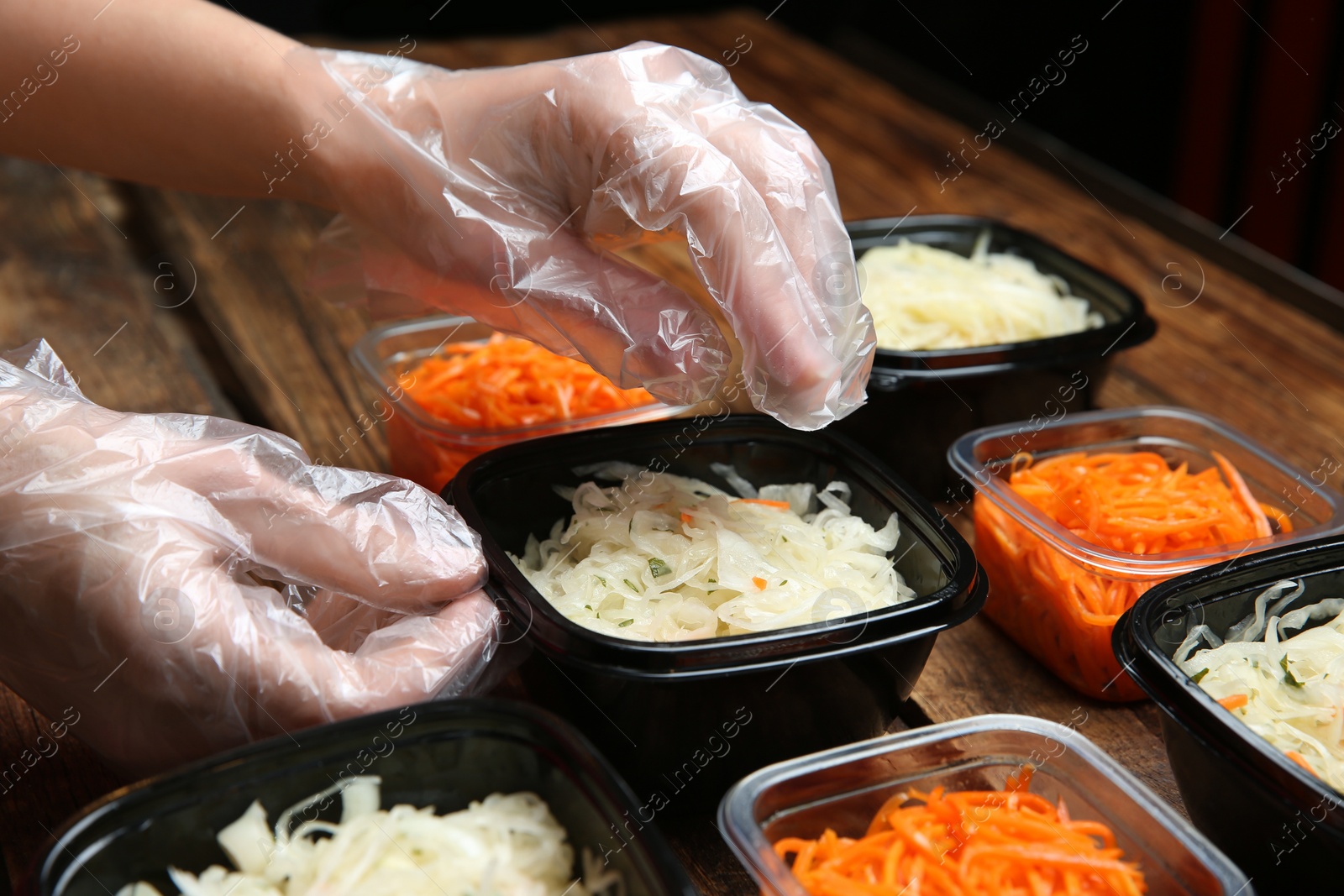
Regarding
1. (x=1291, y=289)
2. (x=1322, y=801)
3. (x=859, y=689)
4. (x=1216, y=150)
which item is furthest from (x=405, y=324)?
(x=1216, y=150)

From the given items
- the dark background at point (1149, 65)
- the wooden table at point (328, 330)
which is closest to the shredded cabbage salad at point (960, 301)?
the wooden table at point (328, 330)

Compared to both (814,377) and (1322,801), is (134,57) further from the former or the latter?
(1322,801)

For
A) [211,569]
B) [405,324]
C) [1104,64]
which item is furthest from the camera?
[1104,64]

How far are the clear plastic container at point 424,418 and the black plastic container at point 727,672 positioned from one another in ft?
0.55

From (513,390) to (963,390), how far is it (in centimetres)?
67

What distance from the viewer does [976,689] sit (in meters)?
1.41

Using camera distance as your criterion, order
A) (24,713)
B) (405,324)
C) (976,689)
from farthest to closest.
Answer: (405,324) → (976,689) → (24,713)

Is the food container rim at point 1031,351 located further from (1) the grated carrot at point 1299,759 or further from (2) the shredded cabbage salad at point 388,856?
(2) the shredded cabbage salad at point 388,856

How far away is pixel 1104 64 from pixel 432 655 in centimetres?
369

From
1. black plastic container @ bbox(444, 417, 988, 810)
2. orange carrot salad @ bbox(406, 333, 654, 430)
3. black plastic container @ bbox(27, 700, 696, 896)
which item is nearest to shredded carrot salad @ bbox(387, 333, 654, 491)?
orange carrot salad @ bbox(406, 333, 654, 430)

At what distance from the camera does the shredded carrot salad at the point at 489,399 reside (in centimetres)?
161

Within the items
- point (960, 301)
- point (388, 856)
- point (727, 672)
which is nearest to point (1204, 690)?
point (727, 672)

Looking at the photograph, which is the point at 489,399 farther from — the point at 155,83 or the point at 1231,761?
the point at 1231,761

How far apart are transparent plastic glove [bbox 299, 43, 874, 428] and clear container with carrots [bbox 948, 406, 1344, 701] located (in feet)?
0.96
